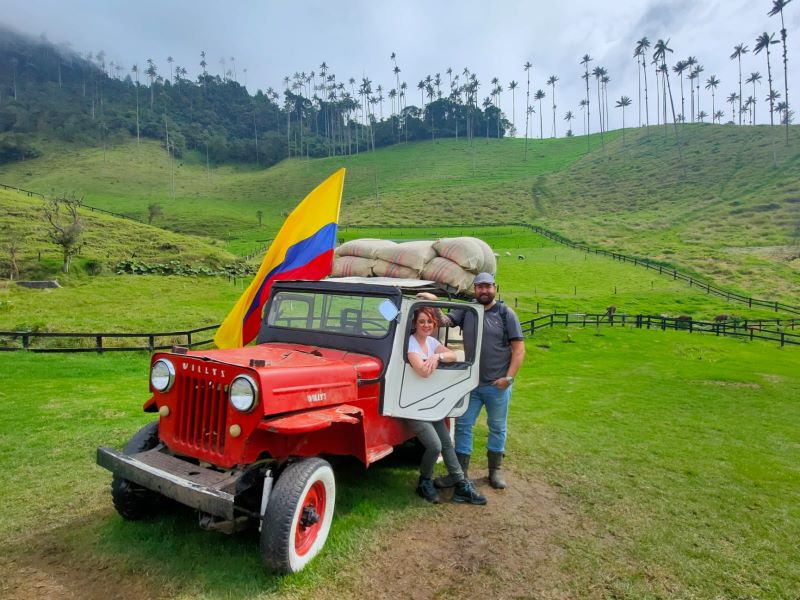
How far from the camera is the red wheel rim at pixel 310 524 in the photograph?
3973 mm

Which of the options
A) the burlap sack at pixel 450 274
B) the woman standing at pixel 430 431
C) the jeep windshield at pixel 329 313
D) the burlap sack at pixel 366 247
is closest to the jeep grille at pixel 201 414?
the jeep windshield at pixel 329 313

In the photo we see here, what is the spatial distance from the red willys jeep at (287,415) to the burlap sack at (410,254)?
5113mm

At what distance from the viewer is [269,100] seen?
15588 centimetres

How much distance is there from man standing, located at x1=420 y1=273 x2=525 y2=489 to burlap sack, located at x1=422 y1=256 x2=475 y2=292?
13.1 ft

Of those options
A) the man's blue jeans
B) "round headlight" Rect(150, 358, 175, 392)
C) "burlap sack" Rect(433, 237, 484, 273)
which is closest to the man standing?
the man's blue jeans

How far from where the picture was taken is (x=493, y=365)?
561 centimetres

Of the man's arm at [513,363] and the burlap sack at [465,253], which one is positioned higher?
the burlap sack at [465,253]

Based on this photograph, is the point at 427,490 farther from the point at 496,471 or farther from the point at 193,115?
the point at 193,115

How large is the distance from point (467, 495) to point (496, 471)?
645 mm

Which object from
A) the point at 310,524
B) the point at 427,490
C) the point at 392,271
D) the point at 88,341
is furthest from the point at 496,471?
the point at 88,341

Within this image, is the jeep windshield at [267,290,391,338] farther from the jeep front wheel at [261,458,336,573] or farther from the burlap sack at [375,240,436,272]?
the burlap sack at [375,240,436,272]

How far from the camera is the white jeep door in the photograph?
5.06m

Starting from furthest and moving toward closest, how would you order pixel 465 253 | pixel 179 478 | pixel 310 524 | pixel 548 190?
pixel 548 190 → pixel 465 253 → pixel 310 524 → pixel 179 478

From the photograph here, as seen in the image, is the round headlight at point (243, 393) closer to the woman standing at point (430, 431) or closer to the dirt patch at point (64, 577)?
the dirt patch at point (64, 577)
